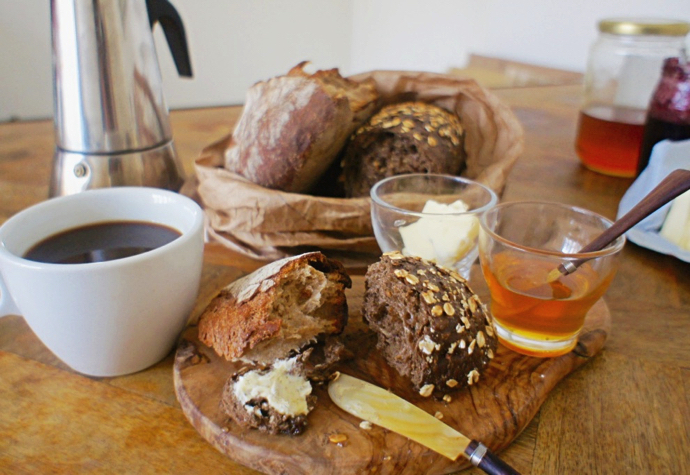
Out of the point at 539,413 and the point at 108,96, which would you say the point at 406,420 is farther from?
the point at 108,96

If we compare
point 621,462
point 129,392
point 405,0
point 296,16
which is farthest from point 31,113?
point 621,462

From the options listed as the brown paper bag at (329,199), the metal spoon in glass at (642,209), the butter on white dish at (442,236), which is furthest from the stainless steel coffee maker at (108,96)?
the metal spoon in glass at (642,209)

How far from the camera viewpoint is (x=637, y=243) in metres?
1.10

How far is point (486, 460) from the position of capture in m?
0.58

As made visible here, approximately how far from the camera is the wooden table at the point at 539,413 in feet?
2.03

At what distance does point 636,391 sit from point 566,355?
0.32 feet

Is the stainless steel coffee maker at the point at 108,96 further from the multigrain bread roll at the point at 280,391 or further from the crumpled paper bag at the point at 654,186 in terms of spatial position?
the crumpled paper bag at the point at 654,186

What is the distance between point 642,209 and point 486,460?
0.40 meters

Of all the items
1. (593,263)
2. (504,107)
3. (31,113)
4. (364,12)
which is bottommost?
(31,113)

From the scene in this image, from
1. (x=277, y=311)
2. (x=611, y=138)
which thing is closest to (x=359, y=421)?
(x=277, y=311)

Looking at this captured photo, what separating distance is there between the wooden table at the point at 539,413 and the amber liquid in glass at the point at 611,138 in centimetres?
50

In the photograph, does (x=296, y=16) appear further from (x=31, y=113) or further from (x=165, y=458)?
(x=165, y=458)

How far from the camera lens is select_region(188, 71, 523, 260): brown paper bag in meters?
1.02

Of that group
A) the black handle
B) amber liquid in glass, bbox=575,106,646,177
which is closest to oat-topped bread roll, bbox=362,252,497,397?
the black handle
